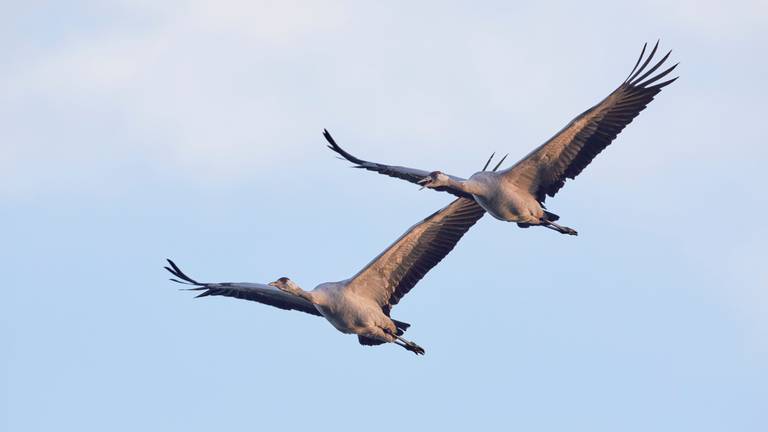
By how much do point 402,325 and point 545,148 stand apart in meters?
4.02

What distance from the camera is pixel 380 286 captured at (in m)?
46.1

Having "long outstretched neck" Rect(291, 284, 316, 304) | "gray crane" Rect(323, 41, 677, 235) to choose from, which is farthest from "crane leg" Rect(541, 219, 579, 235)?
"long outstretched neck" Rect(291, 284, 316, 304)

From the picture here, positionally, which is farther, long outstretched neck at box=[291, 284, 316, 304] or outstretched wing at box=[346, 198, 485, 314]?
outstretched wing at box=[346, 198, 485, 314]

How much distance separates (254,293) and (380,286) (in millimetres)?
2349

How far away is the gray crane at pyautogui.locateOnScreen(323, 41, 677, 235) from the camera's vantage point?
45906 millimetres

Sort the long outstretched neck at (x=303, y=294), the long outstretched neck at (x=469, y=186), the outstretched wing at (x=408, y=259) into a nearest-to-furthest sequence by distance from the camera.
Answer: the long outstretched neck at (x=303, y=294), the outstretched wing at (x=408, y=259), the long outstretched neck at (x=469, y=186)

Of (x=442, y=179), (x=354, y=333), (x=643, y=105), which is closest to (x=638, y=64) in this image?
(x=643, y=105)

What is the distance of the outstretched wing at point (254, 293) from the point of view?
152 feet

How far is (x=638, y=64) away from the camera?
45.8 metres

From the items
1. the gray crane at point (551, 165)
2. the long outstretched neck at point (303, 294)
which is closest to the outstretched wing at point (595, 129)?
the gray crane at point (551, 165)

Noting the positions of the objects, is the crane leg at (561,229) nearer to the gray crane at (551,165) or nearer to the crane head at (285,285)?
the gray crane at (551,165)

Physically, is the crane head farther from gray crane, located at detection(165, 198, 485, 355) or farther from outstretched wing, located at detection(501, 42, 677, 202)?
outstretched wing, located at detection(501, 42, 677, 202)

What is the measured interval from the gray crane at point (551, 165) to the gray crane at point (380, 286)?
535mm

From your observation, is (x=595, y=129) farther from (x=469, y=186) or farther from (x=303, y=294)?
(x=303, y=294)
